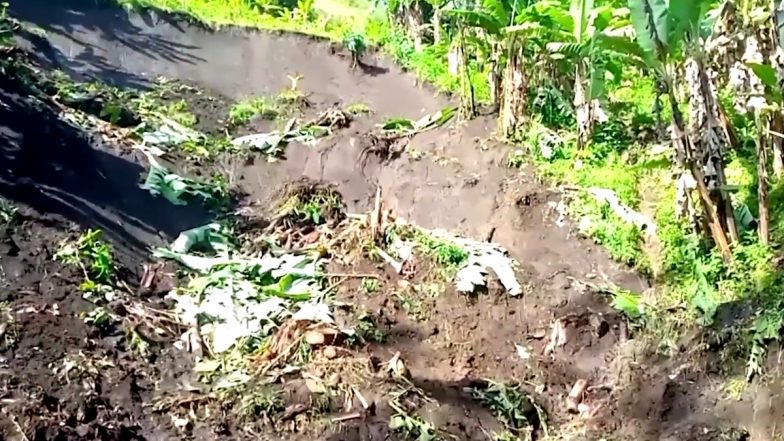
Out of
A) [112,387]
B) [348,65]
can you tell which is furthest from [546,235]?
[348,65]

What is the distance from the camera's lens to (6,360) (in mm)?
4918

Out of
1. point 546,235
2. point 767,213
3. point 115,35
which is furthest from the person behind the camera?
point 115,35

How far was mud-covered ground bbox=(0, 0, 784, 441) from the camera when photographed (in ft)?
15.6

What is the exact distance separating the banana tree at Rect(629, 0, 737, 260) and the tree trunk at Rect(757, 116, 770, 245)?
0.19 meters

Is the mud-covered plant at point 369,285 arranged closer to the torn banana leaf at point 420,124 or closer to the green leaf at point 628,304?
the green leaf at point 628,304

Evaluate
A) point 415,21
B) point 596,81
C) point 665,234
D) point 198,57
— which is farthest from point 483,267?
point 198,57

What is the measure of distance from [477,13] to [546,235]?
231cm

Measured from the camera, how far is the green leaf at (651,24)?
5.00 m

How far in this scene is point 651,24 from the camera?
200 inches

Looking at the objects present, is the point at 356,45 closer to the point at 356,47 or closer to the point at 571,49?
the point at 356,47

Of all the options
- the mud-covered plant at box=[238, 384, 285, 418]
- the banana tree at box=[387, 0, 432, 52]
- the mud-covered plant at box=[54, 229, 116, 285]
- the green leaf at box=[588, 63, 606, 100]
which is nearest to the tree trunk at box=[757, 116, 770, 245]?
the green leaf at box=[588, 63, 606, 100]

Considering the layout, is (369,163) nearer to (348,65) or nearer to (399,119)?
(399,119)

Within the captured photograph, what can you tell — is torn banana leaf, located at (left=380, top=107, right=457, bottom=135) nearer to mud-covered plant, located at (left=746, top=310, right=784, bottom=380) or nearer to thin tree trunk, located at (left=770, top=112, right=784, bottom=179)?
thin tree trunk, located at (left=770, top=112, right=784, bottom=179)

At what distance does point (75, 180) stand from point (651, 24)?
16.5 feet
